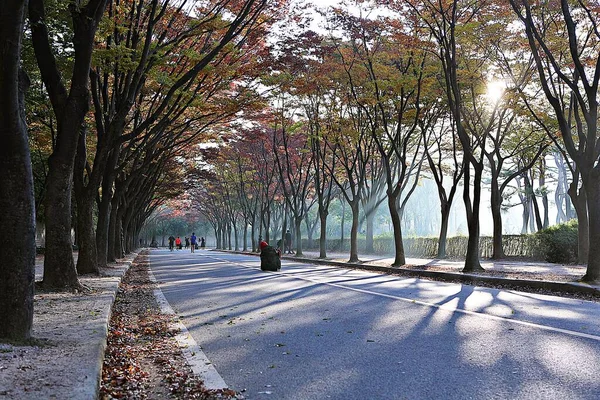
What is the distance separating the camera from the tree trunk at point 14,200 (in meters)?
5.09

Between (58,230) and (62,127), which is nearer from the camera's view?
(62,127)

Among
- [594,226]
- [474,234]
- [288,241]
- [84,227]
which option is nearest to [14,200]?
[84,227]

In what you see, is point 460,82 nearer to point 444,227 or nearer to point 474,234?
point 474,234

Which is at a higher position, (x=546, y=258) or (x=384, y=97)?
(x=384, y=97)

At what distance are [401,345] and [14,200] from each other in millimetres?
3988

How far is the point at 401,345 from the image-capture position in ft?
19.3

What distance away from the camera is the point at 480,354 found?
5.35 metres

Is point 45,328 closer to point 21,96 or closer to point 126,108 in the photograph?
point 21,96

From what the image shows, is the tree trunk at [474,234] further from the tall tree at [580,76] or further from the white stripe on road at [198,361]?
the white stripe on road at [198,361]

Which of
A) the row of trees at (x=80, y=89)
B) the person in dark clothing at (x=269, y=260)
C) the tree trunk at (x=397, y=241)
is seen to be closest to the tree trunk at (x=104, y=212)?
the row of trees at (x=80, y=89)

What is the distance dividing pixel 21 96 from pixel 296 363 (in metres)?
3.74

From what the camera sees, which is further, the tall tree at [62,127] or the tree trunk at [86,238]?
the tree trunk at [86,238]

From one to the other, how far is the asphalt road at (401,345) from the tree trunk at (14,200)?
1.83 m

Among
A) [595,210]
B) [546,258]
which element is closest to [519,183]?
[546,258]
